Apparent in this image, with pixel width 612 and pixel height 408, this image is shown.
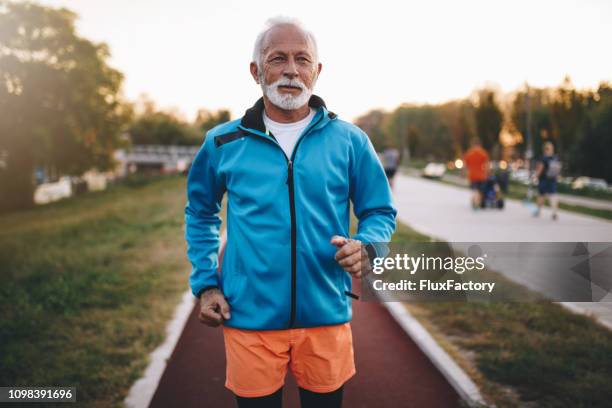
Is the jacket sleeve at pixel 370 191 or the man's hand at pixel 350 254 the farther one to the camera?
the jacket sleeve at pixel 370 191

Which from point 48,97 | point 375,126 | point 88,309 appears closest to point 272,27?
point 88,309

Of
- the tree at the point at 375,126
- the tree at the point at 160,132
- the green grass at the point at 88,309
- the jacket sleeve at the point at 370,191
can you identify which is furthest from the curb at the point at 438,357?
the tree at the point at 375,126

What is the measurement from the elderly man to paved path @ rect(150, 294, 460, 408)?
6.62ft

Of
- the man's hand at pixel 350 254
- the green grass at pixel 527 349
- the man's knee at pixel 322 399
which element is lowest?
the green grass at pixel 527 349

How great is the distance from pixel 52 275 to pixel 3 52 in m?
20.7

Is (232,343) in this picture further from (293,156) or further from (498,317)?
(498,317)

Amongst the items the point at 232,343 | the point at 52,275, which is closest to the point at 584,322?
the point at 232,343

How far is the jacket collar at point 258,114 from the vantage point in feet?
6.52

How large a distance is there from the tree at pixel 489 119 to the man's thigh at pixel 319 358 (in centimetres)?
4418

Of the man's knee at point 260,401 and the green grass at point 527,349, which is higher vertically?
the man's knee at point 260,401

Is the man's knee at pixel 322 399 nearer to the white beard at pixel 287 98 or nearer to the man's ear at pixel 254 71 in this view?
the white beard at pixel 287 98

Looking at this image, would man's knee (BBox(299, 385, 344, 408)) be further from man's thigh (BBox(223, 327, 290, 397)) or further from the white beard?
the white beard

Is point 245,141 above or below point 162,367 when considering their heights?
above

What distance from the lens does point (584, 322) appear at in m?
4.92
